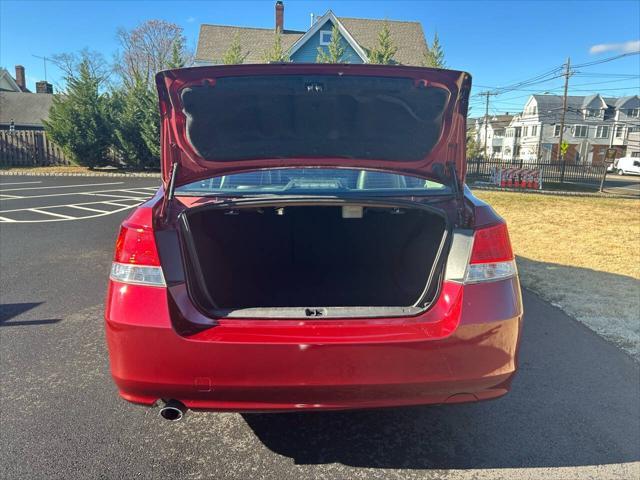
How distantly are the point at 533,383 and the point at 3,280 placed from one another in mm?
5359

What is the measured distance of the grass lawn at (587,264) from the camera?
13.5ft

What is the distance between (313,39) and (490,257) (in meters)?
26.3

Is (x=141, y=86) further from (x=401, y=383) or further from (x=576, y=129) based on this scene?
(x=576, y=129)

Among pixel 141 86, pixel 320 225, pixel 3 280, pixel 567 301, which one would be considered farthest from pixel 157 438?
pixel 141 86

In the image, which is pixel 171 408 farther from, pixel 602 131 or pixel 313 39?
pixel 602 131

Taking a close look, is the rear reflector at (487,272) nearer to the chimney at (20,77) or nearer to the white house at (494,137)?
the chimney at (20,77)

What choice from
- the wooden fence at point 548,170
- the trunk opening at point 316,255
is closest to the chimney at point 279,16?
the wooden fence at point 548,170

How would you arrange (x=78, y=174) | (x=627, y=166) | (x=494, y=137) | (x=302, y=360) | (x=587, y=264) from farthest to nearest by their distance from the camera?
(x=494, y=137) < (x=627, y=166) < (x=78, y=174) < (x=587, y=264) < (x=302, y=360)

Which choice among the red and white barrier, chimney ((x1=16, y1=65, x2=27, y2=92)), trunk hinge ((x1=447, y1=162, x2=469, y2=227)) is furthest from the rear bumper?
chimney ((x1=16, y1=65, x2=27, y2=92))

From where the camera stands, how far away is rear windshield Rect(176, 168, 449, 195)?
2266mm

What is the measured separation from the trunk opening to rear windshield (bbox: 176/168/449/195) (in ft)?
0.41

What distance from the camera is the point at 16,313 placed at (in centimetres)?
392

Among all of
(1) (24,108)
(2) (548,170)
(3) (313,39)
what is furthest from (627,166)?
(1) (24,108)

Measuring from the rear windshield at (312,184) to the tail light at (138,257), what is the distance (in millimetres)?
397
